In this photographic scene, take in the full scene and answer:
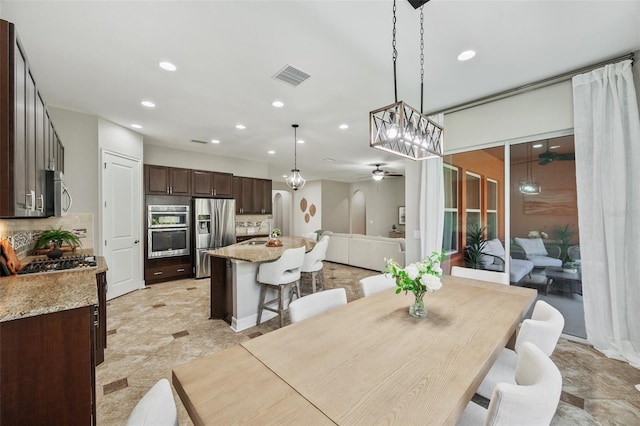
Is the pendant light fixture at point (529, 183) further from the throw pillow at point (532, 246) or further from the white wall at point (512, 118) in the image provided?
the throw pillow at point (532, 246)

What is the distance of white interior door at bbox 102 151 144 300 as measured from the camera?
3965 mm

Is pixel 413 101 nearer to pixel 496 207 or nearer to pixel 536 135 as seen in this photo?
pixel 536 135

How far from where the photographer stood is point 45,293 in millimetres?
1575

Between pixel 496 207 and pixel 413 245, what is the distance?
120 centimetres

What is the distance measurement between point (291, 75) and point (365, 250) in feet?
13.9

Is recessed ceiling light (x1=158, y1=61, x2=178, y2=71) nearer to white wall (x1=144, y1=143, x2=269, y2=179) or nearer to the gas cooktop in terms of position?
the gas cooktop

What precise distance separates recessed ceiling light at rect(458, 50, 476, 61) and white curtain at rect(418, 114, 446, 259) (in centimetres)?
126

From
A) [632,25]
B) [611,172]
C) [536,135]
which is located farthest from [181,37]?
[611,172]

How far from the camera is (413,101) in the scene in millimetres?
3348

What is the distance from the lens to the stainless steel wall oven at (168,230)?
4.88m

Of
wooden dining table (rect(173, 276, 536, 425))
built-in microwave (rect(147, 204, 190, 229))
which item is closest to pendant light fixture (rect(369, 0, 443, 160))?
wooden dining table (rect(173, 276, 536, 425))

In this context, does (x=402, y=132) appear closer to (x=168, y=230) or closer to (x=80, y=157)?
(x=80, y=157)

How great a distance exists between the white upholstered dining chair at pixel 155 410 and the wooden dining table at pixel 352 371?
7 cm

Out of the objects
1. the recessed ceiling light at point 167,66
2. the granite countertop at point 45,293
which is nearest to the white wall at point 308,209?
the recessed ceiling light at point 167,66
